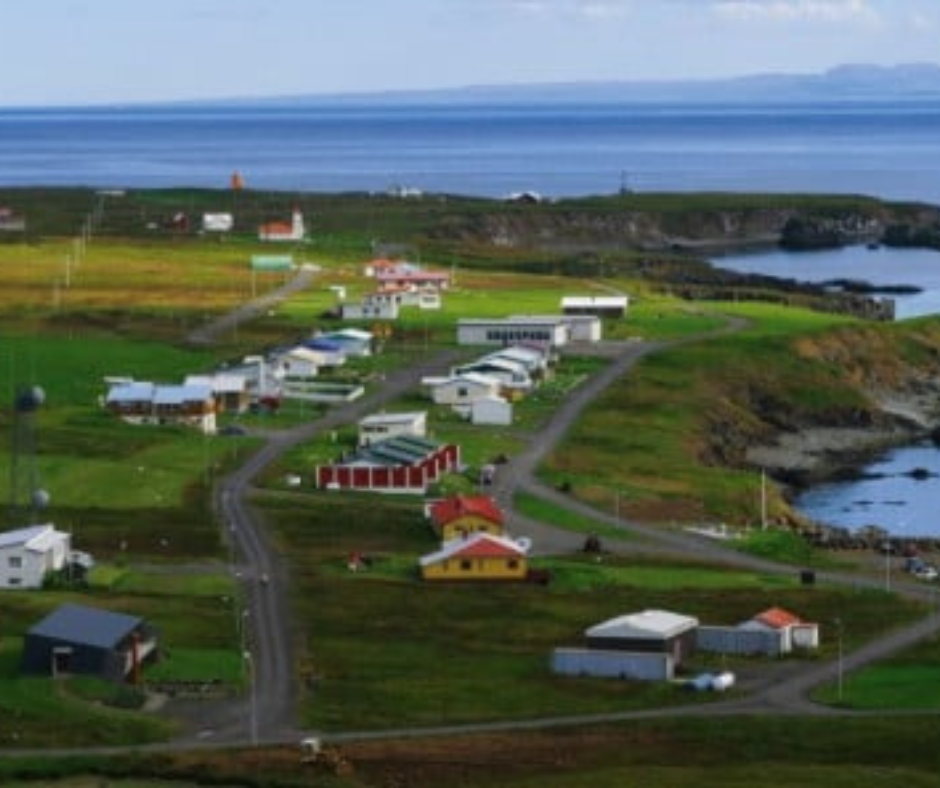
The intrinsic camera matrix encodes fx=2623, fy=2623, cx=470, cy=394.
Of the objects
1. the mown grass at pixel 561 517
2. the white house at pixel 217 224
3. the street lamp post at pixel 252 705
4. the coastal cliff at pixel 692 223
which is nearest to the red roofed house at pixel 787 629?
the street lamp post at pixel 252 705

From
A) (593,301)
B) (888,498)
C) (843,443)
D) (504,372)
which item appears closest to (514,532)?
(888,498)

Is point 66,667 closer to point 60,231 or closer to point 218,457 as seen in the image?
point 218,457

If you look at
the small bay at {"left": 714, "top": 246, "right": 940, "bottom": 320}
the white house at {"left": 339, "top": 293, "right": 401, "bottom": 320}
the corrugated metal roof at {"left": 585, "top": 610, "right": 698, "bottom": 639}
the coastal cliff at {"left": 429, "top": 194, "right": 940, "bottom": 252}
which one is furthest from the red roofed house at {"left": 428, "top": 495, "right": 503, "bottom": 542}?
the coastal cliff at {"left": 429, "top": 194, "right": 940, "bottom": 252}

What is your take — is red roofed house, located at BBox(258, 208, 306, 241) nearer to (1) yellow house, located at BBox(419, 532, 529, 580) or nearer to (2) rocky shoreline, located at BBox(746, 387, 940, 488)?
(2) rocky shoreline, located at BBox(746, 387, 940, 488)

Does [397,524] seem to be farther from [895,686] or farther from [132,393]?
[132,393]

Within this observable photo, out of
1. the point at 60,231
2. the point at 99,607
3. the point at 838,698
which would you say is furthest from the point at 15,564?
the point at 60,231

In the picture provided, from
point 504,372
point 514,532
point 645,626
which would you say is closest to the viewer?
point 645,626
